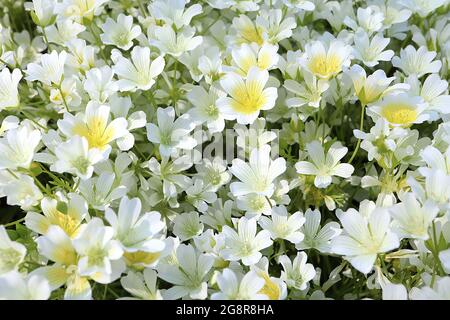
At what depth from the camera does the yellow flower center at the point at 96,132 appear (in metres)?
1.18

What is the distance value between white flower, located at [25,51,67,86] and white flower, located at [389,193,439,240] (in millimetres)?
712

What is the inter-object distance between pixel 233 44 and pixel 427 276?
0.67 metres

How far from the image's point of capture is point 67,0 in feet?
4.57

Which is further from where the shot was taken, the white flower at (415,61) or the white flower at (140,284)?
the white flower at (415,61)

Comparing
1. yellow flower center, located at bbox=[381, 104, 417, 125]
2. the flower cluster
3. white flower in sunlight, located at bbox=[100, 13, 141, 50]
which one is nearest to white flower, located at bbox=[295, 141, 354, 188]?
the flower cluster

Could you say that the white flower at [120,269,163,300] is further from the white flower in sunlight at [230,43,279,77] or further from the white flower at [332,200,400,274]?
the white flower in sunlight at [230,43,279,77]

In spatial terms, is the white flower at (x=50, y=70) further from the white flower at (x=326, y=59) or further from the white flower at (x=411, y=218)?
the white flower at (x=411, y=218)

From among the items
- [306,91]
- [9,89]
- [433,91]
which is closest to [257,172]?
[306,91]

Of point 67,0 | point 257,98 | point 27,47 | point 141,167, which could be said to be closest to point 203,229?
point 141,167

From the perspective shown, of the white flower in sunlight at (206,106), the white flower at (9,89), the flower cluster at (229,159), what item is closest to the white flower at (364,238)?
the flower cluster at (229,159)

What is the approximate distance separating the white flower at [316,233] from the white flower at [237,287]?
0.51ft

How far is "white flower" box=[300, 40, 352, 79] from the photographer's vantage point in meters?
1.26

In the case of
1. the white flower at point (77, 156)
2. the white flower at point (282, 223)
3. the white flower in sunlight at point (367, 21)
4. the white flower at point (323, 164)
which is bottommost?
the white flower at point (282, 223)

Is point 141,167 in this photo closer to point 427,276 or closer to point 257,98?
point 257,98
